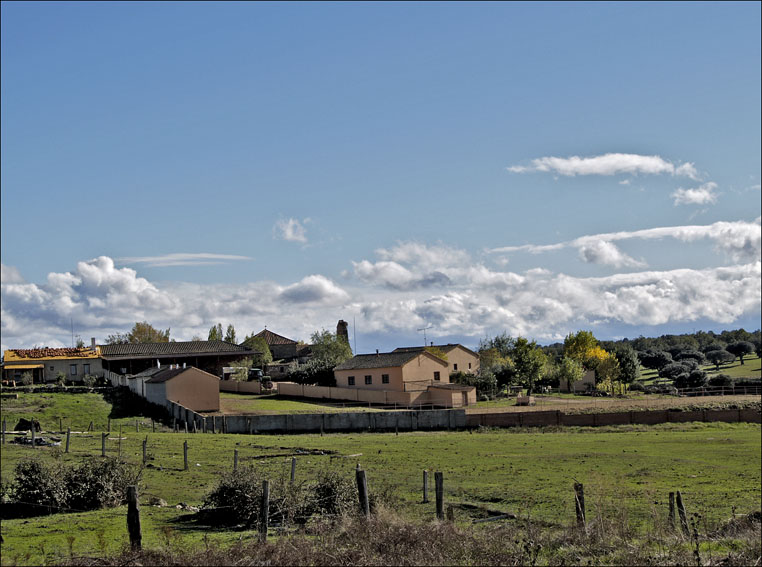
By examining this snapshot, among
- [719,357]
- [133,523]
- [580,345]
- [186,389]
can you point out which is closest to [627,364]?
[580,345]

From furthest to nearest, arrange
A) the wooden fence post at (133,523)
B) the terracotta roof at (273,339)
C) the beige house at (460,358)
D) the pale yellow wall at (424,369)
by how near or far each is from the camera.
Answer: the terracotta roof at (273,339) < the beige house at (460,358) < the pale yellow wall at (424,369) < the wooden fence post at (133,523)

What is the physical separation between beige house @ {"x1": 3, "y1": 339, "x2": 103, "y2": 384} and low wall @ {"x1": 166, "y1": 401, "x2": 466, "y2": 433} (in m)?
30.5

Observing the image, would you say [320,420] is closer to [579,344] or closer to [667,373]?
[579,344]

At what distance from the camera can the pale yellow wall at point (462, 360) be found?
11825cm

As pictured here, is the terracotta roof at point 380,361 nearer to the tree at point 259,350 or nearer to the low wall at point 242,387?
the low wall at point 242,387

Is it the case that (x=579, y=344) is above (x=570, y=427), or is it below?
above

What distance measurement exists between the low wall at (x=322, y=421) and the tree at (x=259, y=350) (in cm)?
5257

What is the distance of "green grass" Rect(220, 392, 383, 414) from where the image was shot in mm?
75500

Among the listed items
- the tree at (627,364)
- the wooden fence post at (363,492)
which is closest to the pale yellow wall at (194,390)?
the wooden fence post at (363,492)

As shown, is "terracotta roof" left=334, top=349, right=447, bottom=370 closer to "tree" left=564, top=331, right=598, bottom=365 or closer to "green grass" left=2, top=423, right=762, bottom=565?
"green grass" left=2, top=423, right=762, bottom=565

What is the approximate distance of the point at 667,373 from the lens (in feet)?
465

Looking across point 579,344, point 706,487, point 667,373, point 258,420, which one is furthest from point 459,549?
point 667,373

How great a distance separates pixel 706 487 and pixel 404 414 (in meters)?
38.7

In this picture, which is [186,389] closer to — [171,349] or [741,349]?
[171,349]
